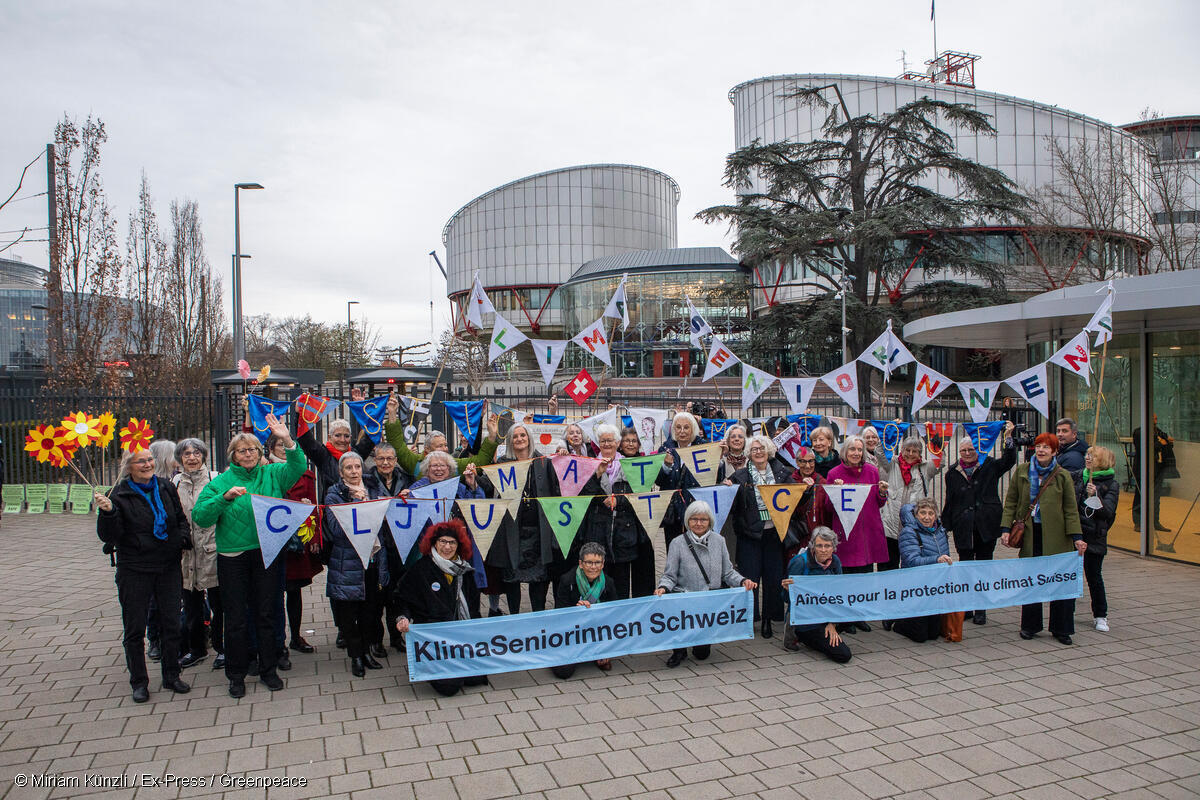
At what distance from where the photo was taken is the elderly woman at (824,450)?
7602 millimetres

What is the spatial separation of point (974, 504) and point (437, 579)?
5046 mm

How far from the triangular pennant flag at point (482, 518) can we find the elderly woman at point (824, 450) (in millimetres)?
3251

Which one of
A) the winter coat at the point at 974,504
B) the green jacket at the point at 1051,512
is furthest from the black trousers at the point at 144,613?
the green jacket at the point at 1051,512

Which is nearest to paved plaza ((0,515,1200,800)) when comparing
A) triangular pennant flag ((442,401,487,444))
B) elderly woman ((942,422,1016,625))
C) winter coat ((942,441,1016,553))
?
elderly woman ((942,422,1016,625))

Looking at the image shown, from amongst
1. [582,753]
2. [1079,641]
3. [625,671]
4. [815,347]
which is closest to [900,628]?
[1079,641]

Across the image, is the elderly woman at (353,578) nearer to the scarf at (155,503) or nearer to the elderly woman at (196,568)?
the elderly woman at (196,568)

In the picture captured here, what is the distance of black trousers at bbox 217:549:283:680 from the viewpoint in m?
5.69

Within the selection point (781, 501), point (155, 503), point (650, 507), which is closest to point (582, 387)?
point (650, 507)

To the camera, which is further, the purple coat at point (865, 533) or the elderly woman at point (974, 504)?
the elderly woman at point (974, 504)

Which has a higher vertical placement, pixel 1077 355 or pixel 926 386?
pixel 1077 355

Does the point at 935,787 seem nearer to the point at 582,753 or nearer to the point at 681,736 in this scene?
the point at 681,736

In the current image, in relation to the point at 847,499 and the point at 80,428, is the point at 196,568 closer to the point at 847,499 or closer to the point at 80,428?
the point at 80,428

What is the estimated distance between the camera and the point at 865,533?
7.04m

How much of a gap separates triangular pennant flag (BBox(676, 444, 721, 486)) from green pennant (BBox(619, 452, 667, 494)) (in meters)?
0.31
